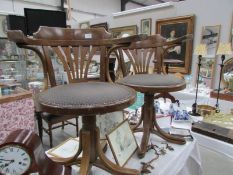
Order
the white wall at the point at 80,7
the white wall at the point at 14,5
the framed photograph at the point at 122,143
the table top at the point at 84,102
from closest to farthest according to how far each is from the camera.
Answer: the table top at the point at 84,102 < the framed photograph at the point at 122,143 < the white wall at the point at 14,5 < the white wall at the point at 80,7

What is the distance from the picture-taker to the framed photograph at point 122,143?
1.04 m

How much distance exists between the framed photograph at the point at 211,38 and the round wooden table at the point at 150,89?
179 centimetres

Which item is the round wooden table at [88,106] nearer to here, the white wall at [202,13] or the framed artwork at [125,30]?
the white wall at [202,13]

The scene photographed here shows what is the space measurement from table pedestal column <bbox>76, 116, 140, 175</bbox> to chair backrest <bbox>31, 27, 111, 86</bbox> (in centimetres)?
34

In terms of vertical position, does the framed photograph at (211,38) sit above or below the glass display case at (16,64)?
above

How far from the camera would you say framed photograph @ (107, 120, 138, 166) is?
104 centimetres

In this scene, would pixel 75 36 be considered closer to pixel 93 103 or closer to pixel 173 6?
pixel 93 103

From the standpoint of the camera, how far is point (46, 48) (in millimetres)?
1048

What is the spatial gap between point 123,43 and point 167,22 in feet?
8.04

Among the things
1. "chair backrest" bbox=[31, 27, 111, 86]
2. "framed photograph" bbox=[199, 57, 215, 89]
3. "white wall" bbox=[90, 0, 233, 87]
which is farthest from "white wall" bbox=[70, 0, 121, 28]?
"chair backrest" bbox=[31, 27, 111, 86]

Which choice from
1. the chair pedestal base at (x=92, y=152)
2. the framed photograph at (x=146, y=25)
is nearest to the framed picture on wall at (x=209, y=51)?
the framed photograph at (x=146, y=25)

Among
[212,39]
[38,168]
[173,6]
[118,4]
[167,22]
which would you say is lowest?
[38,168]

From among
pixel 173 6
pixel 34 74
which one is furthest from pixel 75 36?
pixel 173 6

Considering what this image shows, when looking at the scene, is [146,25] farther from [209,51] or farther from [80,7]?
[80,7]
